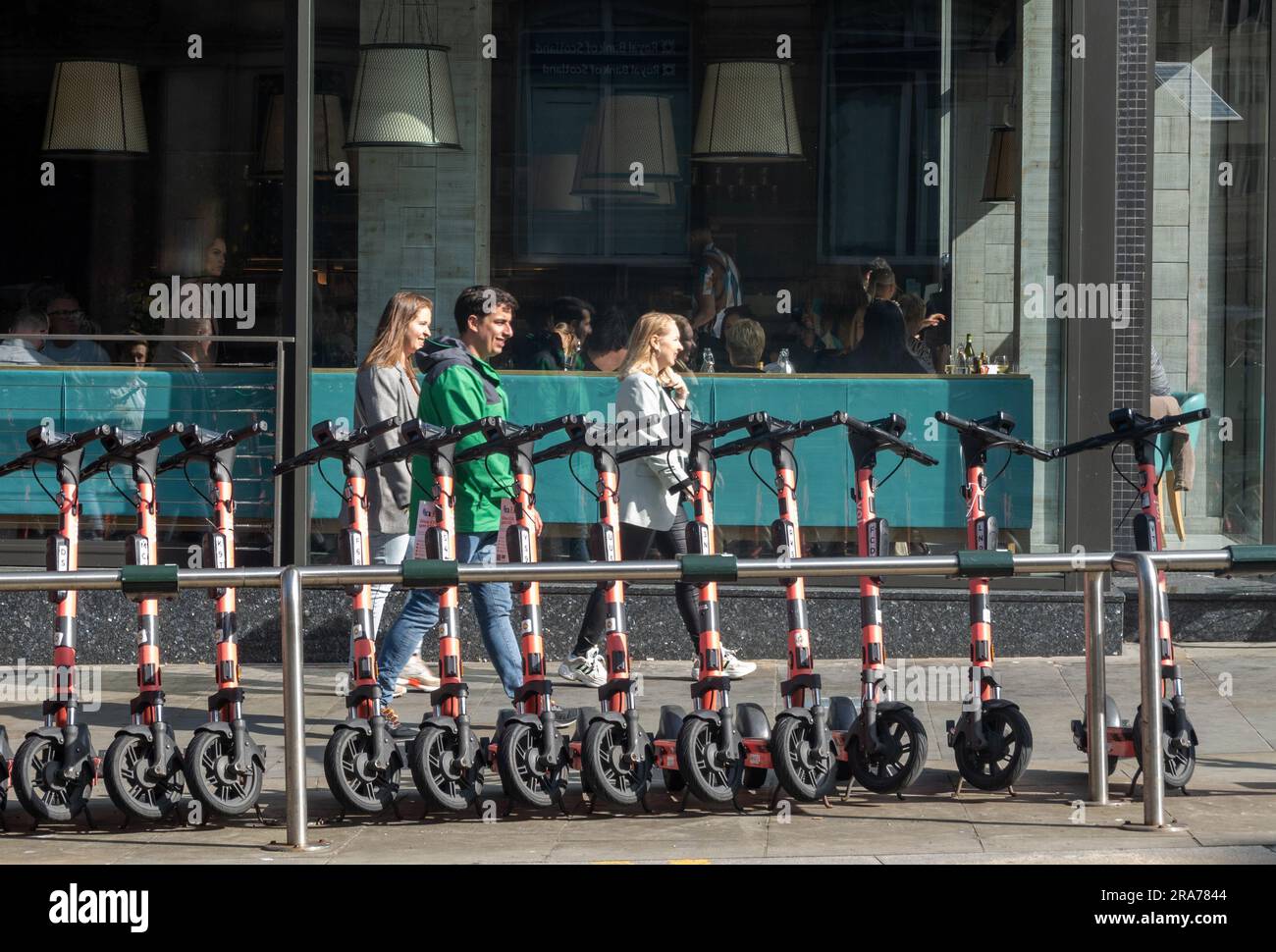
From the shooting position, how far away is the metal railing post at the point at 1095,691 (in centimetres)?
661

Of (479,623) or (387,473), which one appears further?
(387,473)

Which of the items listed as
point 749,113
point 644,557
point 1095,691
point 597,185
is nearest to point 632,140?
point 597,185

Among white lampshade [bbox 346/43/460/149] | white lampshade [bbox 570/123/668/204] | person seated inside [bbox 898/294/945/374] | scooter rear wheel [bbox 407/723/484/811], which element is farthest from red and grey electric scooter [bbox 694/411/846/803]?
white lampshade [bbox 346/43/460/149]

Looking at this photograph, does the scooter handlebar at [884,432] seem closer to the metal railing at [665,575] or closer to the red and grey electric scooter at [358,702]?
the metal railing at [665,575]

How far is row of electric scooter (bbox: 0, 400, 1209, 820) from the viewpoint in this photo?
21.6 ft

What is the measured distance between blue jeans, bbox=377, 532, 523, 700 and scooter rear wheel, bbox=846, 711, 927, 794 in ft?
5.22

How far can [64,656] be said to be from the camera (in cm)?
682

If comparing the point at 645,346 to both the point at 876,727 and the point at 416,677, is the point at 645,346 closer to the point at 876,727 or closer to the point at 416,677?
the point at 416,677

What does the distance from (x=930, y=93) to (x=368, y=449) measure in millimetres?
4224

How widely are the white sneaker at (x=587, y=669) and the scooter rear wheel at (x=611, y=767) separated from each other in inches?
105

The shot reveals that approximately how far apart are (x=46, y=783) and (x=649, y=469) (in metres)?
3.50

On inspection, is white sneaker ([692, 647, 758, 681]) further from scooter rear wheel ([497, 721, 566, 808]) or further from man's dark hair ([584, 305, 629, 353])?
scooter rear wheel ([497, 721, 566, 808])

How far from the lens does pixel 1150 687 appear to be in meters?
6.28
